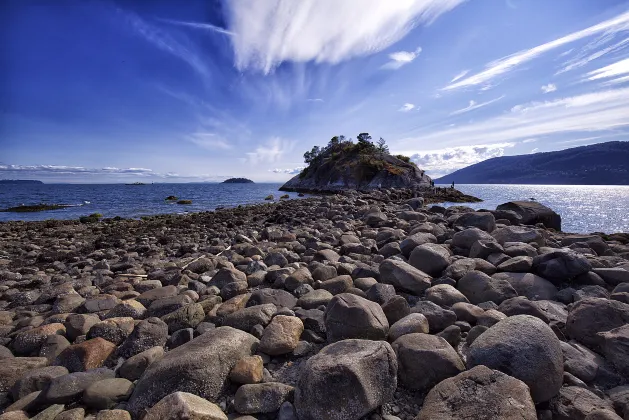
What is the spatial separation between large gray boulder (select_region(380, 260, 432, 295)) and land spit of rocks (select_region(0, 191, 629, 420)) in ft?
0.06

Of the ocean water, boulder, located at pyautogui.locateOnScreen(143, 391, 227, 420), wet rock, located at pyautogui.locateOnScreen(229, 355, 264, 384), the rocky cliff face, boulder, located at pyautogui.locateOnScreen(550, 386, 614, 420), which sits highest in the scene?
the rocky cliff face

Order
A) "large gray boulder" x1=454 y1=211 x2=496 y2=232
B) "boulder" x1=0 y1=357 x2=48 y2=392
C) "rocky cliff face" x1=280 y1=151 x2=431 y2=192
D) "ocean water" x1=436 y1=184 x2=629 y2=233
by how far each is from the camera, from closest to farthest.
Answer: "boulder" x1=0 y1=357 x2=48 y2=392
"large gray boulder" x1=454 y1=211 x2=496 y2=232
"ocean water" x1=436 y1=184 x2=629 y2=233
"rocky cliff face" x1=280 y1=151 x2=431 y2=192

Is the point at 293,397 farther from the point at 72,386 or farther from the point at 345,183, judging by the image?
the point at 345,183

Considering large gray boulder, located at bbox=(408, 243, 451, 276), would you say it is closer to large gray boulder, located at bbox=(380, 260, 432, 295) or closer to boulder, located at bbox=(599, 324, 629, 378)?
large gray boulder, located at bbox=(380, 260, 432, 295)

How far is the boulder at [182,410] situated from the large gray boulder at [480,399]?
150 centimetres

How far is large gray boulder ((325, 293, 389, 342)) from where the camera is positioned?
310 centimetres

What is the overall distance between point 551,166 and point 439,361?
23926 cm

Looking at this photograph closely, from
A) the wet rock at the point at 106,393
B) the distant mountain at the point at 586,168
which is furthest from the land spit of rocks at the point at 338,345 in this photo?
the distant mountain at the point at 586,168

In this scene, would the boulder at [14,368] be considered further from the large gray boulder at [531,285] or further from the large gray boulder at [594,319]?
the large gray boulder at [531,285]

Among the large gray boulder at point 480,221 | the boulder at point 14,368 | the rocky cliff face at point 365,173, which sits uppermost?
the rocky cliff face at point 365,173

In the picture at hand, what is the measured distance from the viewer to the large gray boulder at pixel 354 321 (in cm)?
310

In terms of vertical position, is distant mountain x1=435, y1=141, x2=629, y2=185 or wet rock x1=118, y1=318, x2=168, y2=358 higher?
distant mountain x1=435, y1=141, x2=629, y2=185

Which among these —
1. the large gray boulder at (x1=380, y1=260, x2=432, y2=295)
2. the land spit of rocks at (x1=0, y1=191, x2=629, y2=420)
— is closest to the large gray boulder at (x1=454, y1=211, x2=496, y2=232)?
the land spit of rocks at (x1=0, y1=191, x2=629, y2=420)

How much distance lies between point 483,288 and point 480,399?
8.56 feet
